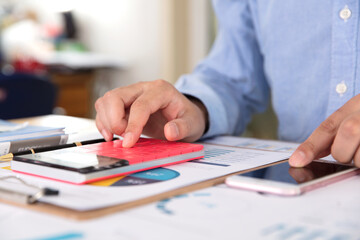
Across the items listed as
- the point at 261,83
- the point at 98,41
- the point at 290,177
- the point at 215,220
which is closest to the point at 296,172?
the point at 290,177

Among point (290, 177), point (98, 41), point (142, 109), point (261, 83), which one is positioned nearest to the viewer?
point (290, 177)

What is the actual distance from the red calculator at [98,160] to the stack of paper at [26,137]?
133 mm

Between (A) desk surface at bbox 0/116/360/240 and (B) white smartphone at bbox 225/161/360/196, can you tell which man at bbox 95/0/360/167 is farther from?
(A) desk surface at bbox 0/116/360/240

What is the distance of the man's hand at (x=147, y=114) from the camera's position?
0.75 m

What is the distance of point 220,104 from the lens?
1.04 meters

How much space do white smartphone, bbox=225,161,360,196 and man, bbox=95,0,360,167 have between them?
0.17 feet

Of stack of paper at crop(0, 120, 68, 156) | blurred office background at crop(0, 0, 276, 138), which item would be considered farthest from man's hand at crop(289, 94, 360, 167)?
blurred office background at crop(0, 0, 276, 138)

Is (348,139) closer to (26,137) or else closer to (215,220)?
(215,220)

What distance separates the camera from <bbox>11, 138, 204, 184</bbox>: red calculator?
0.55 m

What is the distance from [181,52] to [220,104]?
3.13 meters

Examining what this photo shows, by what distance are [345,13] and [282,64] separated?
213 millimetres

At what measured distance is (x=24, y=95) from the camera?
2338mm

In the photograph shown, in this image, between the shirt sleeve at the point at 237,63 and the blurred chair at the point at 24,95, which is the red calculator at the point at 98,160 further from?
the blurred chair at the point at 24,95

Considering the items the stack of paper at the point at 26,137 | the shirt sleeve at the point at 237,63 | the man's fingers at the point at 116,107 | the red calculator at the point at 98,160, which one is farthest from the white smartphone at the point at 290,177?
the shirt sleeve at the point at 237,63
